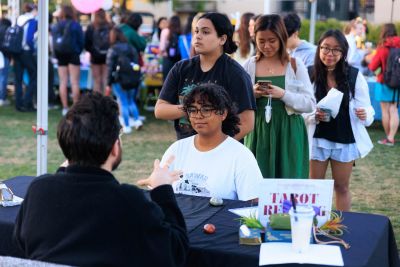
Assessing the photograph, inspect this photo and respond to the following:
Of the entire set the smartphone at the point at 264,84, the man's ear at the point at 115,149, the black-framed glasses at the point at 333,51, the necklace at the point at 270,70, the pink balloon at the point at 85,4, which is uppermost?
the pink balloon at the point at 85,4

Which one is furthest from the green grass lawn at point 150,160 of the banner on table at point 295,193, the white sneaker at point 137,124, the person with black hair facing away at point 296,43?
the banner on table at point 295,193

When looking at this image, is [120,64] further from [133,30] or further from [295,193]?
[295,193]

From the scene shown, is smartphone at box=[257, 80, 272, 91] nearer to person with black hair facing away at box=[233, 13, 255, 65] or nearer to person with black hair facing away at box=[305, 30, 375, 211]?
person with black hair facing away at box=[305, 30, 375, 211]

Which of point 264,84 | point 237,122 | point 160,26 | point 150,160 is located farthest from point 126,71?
point 237,122

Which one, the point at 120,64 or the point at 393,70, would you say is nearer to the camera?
the point at 393,70

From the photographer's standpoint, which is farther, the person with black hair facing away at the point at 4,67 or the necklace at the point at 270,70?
the person with black hair facing away at the point at 4,67

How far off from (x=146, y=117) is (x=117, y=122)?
7862 millimetres

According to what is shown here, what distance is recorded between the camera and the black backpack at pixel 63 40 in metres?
9.55

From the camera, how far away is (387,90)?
333 inches

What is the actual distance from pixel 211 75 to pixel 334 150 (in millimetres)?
1178

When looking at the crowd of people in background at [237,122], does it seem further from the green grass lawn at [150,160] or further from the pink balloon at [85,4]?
the pink balloon at [85,4]

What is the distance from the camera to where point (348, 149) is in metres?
4.61

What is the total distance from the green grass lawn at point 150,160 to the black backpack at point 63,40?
0.98m

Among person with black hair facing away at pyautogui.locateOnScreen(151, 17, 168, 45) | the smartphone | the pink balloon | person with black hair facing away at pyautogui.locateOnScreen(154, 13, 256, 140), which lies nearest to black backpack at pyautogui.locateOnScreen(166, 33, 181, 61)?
person with black hair facing away at pyautogui.locateOnScreen(151, 17, 168, 45)
